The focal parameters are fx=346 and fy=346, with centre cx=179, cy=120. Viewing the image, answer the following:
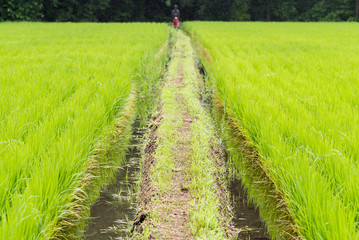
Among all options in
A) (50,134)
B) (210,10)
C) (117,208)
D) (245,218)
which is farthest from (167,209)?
(210,10)

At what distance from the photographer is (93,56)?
18.6 feet

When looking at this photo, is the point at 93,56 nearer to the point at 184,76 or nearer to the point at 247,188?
the point at 184,76

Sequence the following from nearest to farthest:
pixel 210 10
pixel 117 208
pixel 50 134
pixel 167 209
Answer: pixel 167 209
pixel 117 208
pixel 50 134
pixel 210 10

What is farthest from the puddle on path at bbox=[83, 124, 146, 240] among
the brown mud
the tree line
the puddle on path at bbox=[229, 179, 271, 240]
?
the tree line

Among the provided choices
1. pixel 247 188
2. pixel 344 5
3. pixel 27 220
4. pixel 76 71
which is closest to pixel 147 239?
pixel 27 220

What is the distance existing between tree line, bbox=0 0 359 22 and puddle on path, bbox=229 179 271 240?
3061 centimetres

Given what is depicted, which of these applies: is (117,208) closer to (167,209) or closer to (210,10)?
(167,209)

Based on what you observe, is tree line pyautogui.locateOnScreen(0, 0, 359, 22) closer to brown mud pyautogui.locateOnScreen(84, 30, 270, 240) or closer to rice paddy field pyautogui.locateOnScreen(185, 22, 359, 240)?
rice paddy field pyautogui.locateOnScreen(185, 22, 359, 240)

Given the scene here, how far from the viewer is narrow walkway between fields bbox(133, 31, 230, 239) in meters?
1.71

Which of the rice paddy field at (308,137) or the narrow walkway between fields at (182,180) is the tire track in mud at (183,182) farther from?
the rice paddy field at (308,137)

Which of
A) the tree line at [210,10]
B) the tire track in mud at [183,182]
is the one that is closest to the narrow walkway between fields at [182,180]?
the tire track in mud at [183,182]

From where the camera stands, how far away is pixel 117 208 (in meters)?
2.01

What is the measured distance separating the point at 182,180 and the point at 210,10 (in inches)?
1346

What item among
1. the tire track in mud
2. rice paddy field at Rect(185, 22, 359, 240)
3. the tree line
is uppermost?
the tree line
